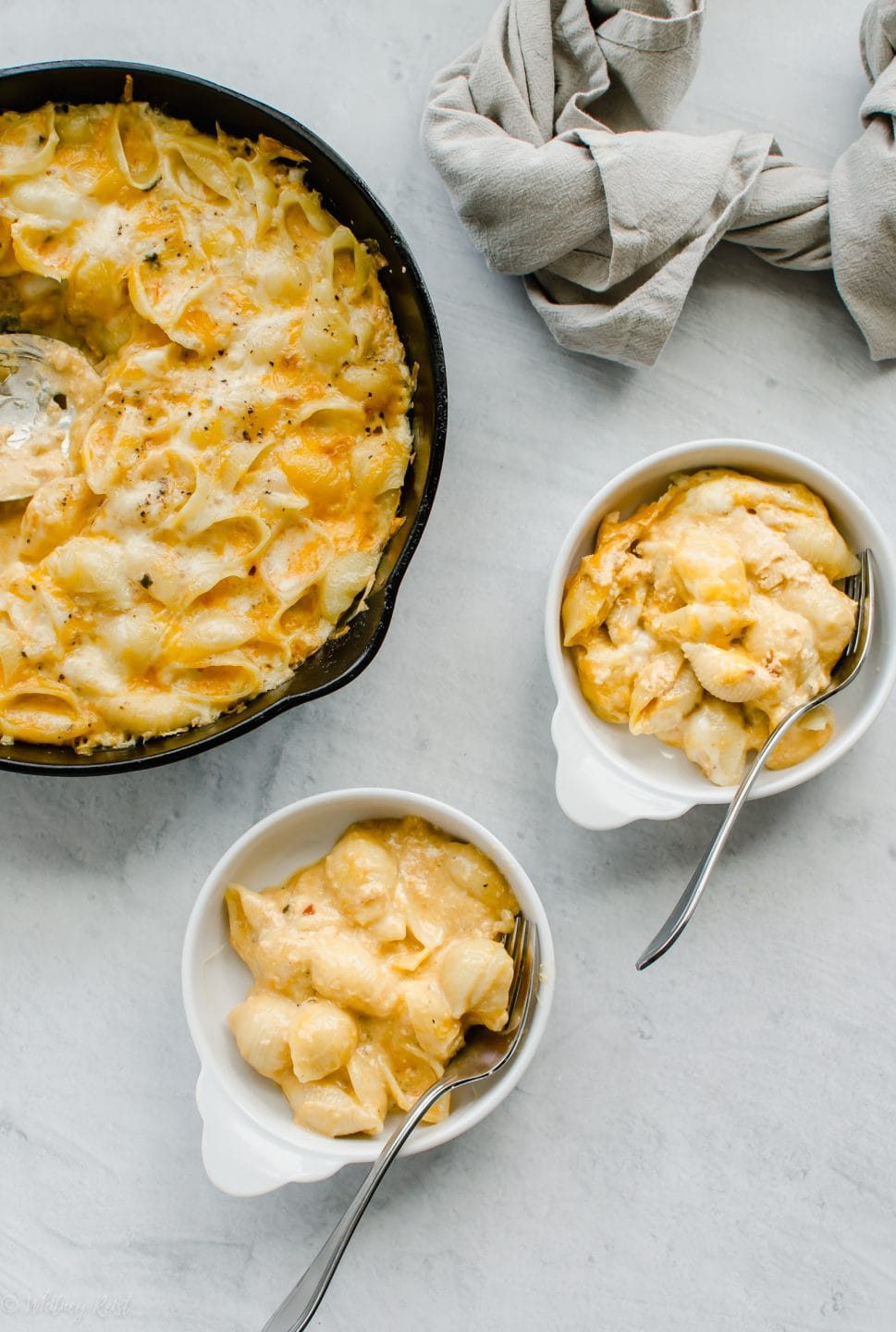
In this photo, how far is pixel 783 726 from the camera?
1.72 meters

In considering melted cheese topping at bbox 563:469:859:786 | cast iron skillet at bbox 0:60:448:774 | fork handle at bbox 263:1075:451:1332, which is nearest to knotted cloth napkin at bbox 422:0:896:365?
cast iron skillet at bbox 0:60:448:774

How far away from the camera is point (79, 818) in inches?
79.0

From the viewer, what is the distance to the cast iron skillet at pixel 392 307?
5.43ft

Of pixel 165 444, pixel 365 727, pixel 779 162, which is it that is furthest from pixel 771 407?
pixel 165 444

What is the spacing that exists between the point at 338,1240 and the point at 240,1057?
332 mm

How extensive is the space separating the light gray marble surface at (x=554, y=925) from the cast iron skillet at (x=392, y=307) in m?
0.20

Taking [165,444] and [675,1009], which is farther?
[675,1009]

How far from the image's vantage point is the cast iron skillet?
1.66 metres

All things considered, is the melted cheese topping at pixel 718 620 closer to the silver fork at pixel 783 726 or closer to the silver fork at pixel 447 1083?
the silver fork at pixel 783 726

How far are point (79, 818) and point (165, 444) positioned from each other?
72 cm

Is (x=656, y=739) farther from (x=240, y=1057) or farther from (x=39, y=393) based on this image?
(x=39, y=393)

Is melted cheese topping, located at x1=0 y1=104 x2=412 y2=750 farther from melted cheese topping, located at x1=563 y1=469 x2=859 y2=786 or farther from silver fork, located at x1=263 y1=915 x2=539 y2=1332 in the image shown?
silver fork, located at x1=263 y1=915 x2=539 y2=1332

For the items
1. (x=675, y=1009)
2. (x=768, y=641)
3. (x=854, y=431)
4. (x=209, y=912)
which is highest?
(x=854, y=431)

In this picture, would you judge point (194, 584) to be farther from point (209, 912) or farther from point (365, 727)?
point (209, 912)
